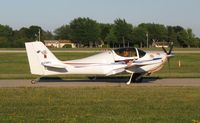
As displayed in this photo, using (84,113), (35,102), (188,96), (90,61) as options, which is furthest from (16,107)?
(90,61)

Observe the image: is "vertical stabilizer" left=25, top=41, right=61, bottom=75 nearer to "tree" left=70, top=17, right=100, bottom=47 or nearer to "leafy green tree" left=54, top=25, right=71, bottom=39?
"tree" left=70, top=17, right=100, bottom=47

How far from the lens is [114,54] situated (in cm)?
2086

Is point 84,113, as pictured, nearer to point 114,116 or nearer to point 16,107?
point 114,116

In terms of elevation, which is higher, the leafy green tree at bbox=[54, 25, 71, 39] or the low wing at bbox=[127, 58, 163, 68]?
the leafy green tree at bbox=[54, 25, 71, 39]

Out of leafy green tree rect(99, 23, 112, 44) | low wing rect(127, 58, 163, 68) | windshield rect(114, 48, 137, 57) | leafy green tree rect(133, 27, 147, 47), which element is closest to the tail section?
windshield rect(114, 48, 137, 57)

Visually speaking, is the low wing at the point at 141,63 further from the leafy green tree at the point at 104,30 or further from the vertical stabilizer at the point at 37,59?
the leafy green tree at the point at 104,30

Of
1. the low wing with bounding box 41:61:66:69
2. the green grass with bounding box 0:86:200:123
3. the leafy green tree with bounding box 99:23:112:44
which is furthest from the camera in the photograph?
the leafy green tree with bounding box 99:23:112:44

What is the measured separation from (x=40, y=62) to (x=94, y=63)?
245cm

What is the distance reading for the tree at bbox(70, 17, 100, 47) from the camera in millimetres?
152250

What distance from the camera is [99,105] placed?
12773 millimetres

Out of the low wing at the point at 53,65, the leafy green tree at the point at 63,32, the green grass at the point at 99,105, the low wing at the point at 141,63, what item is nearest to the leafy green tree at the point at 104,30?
the leafy green tree at the point at 63,32

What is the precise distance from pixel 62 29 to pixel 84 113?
171151 millimetres

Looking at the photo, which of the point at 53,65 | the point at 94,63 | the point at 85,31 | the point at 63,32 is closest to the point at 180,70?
the point at 94,63

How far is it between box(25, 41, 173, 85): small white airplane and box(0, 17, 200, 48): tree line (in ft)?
374
